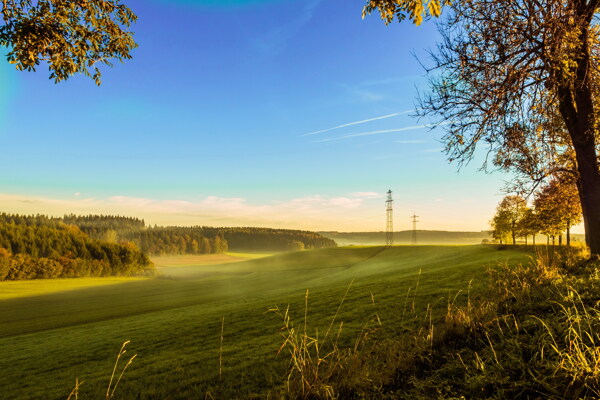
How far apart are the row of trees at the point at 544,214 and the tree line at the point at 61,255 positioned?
340ft

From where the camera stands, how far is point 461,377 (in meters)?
3.73

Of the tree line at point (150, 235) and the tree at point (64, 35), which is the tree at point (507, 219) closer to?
the tree at point (64, 35)

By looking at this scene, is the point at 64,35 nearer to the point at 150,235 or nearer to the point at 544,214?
the point at 544,214

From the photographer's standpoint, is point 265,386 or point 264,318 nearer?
point 265,386

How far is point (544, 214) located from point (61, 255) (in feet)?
406

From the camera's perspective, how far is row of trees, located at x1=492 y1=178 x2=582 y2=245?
1705 cm

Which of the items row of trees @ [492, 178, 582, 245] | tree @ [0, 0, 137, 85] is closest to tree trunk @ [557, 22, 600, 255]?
row of trees @ [492, 178, 582, 245]

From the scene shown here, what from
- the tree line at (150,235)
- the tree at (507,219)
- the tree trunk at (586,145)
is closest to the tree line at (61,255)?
the tree line at (150,235)

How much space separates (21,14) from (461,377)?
45.2 feet

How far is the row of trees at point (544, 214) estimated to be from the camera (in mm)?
17047

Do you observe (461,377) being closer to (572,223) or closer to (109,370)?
(109,370)

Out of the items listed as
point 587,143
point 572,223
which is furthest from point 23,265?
point 572,223

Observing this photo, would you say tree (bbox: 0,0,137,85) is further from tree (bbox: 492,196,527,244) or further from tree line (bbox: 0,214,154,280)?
tree line (bbox: 0,214,154,280)

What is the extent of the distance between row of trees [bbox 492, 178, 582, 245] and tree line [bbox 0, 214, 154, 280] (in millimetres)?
103698
